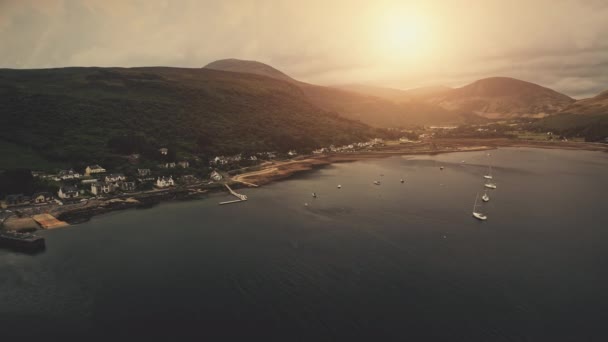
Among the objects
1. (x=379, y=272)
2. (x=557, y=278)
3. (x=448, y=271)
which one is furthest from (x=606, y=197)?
(x=379, y=272)

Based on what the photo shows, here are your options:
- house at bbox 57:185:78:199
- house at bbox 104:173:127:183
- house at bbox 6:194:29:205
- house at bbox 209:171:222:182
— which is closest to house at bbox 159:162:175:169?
house at bbox 209:171:222:182

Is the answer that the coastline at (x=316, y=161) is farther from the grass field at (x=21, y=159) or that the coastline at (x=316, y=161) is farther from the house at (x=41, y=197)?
the grass field at (x=21, y=159)

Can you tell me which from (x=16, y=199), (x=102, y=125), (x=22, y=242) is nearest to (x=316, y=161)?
(x=102, y=125)

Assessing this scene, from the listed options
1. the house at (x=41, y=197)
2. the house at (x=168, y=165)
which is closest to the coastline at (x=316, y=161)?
the house at (x=168, y=165)

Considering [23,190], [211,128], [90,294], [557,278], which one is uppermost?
[211,128]

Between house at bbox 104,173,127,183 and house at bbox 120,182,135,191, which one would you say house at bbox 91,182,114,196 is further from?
house at bbox 104,173,127,183

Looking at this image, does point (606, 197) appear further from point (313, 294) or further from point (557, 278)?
point (313, 294)

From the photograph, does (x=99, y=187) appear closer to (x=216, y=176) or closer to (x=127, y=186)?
(x=127, y=186)
